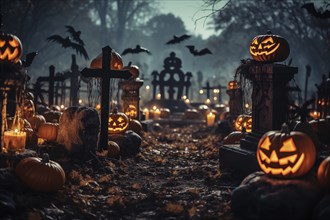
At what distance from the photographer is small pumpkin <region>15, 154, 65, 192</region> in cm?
Result: 608

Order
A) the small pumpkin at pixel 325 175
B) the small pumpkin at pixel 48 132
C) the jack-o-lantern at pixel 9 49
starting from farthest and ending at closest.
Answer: the small pumpkin at pixel 48 132 → the jack-o-lantern at pixel 9 49 → the small pumpkin at pixel 325 175

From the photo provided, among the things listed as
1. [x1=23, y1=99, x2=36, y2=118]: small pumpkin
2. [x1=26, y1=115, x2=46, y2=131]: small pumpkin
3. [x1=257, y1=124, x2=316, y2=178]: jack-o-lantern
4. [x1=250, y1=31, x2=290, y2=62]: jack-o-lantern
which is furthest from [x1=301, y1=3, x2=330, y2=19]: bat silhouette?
[x1=23, y1=99, x2=36, y2=118]: small pumpkin

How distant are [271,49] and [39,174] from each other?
5.61m

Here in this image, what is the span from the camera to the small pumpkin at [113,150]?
10.0 m

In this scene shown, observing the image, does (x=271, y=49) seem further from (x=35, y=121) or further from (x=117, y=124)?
(x=35, y=121)

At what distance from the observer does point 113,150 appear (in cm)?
1005

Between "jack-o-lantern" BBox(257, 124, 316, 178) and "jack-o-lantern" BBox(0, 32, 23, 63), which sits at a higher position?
"jack-o-lantern" BBox(0, 32, 23, 63)

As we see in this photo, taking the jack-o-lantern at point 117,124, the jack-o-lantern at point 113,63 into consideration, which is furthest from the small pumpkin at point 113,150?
the jack-o-lantern at point 113,63

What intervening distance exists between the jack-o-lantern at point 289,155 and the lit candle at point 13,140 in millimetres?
4146

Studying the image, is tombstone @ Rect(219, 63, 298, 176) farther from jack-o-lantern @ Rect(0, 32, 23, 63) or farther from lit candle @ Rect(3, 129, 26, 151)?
jack-o-lantern @ Rect(0, 32, 23, 63)

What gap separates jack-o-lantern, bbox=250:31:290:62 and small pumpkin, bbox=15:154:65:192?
17.0 ft

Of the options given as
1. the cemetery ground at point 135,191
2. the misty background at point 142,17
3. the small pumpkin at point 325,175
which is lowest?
the cemetery ground at point 135,191

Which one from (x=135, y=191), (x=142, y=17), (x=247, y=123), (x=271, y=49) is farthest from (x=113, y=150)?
(x=142, y=17)

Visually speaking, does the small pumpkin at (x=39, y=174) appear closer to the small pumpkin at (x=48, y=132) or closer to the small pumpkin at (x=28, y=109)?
the small pumpkin at (x=48, y=132)
